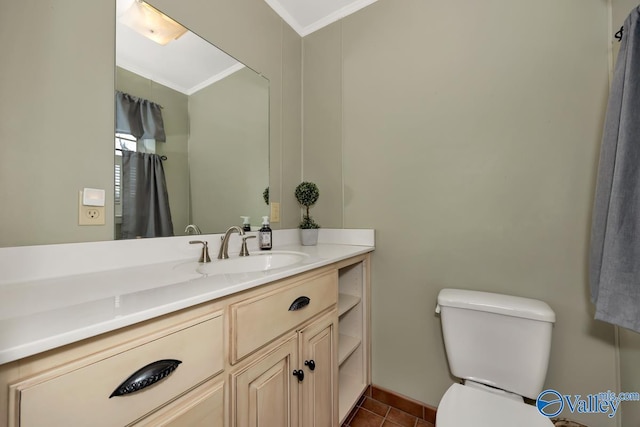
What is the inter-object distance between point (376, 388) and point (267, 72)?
2.06 m

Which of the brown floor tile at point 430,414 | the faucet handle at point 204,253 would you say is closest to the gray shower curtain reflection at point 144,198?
the faucet handle at point 204,253

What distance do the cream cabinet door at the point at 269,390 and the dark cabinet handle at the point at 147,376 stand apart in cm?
20

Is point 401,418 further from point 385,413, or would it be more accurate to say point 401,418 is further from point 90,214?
point 90,214

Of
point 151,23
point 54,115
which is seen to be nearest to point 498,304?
point 54,115

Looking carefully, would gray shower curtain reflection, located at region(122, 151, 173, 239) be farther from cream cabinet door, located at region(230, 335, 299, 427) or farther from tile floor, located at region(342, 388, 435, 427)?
tile floor, located at region(342, 388, 435, 427)

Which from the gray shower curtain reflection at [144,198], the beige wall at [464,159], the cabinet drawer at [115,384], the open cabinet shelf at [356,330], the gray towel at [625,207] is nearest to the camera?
the cabinet drawer at [115,384]

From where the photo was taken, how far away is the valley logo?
3.22 feet

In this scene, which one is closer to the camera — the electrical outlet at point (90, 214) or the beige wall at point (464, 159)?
the electrical outlet at point (90, 214)

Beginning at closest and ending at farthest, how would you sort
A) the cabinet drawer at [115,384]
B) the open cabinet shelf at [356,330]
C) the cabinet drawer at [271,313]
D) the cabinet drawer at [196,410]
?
the cabinet drawer at [115,384], the cabinet drawer at [196,410], the cabinet drawer at [271,313], the open cabinet shelf at [356,330]

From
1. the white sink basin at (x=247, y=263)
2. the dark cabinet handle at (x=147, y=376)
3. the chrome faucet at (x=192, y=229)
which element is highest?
the chrome faucet at (x=192, y=229)

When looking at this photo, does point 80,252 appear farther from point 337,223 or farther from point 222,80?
point 337,223

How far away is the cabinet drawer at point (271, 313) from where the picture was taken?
68 cm

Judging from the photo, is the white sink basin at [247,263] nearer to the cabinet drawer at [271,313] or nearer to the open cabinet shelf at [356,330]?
the cabinet drawer at [271,313]

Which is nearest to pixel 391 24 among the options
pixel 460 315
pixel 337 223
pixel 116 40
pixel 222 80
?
pixel 222 80
